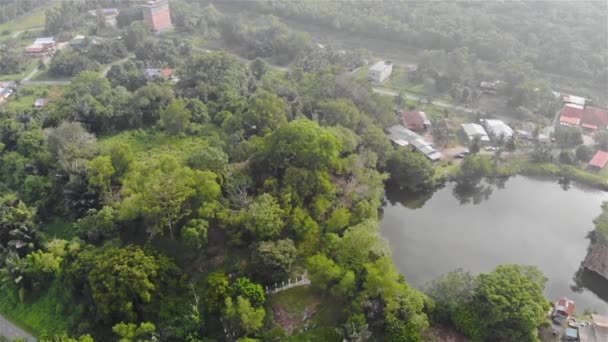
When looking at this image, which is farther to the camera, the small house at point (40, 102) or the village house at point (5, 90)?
the village house at point (5, 90)

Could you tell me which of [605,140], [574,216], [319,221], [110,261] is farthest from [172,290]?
[605,140]

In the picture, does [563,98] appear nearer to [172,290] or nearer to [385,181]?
[385,181]

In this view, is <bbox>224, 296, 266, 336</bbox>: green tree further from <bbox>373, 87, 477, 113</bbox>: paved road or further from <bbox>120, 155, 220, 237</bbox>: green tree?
<bbox>373, 87, 477, 113</bbox>: paved road

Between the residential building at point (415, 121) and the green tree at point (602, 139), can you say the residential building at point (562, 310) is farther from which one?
the residential building at point (415, 121)

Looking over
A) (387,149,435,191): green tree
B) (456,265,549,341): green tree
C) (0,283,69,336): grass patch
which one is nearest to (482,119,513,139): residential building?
(387,149,435,191): green tree

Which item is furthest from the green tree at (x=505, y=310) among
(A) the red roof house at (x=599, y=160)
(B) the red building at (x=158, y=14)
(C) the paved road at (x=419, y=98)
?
(B) the red building at (x=158, y=14)

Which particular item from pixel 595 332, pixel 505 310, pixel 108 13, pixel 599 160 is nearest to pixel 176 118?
pixel 505 310
